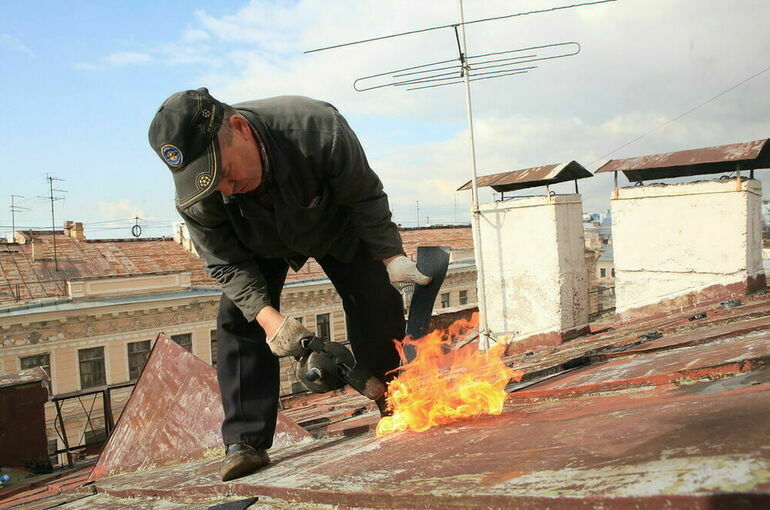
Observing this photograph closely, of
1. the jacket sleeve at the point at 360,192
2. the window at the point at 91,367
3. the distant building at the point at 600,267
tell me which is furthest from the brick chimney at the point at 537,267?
the distant building at the point at 600,267

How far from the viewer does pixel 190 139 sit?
82.3 inches

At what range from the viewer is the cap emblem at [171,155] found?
2113 mm

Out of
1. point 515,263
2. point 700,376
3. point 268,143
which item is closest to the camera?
point 700,376

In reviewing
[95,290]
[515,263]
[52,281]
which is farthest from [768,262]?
[52,281]

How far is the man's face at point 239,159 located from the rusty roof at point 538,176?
7026 millimetres

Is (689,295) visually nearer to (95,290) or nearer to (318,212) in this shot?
(318,212)

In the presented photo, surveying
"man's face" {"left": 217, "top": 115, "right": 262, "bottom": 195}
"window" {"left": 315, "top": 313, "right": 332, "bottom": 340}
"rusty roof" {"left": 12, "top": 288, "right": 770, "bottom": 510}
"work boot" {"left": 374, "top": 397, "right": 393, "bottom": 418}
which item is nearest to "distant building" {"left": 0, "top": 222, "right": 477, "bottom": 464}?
"window" {"left": 315, "top": 313, "right": 332, "bottom": 340}

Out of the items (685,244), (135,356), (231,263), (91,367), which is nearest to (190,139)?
(231,263)

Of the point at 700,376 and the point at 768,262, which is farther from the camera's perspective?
the point at 768,262

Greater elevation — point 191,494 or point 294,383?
point 191,494

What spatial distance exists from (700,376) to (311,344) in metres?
1.47

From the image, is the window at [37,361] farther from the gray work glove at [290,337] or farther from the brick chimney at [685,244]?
the gray work glove at [290,337]

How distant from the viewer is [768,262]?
10781 millimetres

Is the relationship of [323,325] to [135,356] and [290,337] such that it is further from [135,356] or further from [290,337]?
[290,337]
